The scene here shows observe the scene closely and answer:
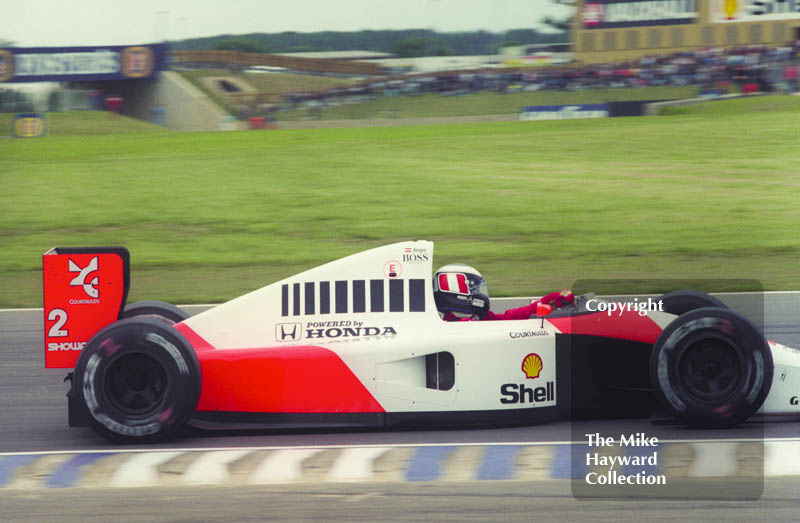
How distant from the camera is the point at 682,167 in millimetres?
20453

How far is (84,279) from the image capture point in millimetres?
6113

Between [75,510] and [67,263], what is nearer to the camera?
[75,510]

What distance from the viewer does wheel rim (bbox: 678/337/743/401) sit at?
5660 millimetres

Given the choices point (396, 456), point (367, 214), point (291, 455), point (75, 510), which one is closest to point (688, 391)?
point (396, 456)

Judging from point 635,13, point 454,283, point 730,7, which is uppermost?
point 635,13

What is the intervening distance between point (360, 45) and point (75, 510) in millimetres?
30241

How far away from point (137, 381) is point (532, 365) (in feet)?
7.65

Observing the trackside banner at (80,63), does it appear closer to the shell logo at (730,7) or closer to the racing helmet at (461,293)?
the shell logo at (730,7)

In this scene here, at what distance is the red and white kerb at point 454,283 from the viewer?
622 cm

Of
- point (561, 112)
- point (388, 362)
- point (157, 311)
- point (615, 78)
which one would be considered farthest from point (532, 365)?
point (615, 78)

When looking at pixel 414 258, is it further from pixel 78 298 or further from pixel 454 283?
pixel 78 298

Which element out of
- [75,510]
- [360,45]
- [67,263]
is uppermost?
[360,45]

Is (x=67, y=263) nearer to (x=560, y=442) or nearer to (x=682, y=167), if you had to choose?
(x=560, y=442)

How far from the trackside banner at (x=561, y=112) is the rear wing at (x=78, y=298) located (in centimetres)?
2373
